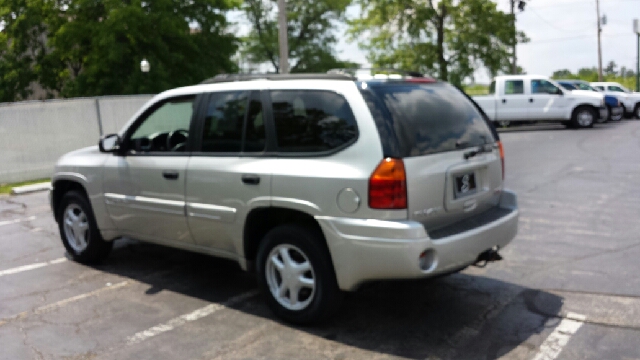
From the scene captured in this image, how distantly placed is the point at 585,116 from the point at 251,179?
20326 millimetres

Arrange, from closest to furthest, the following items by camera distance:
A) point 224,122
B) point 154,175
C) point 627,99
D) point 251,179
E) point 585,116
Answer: point 251,179
point 224,122
point 154,175
point 585,116
point 627,99

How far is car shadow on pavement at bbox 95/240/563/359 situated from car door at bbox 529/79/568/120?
59.8 feet

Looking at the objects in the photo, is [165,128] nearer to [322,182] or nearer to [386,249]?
[322,182]

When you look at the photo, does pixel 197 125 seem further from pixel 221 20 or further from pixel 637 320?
pixel 221 20

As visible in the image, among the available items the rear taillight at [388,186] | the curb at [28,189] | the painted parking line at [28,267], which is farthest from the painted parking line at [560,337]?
the curb at [28,189]

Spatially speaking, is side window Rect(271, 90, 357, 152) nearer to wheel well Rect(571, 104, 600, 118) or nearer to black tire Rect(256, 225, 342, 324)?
black tire Rect(256, 225, 342, 324)

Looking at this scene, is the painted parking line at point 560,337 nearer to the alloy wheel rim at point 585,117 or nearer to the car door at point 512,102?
the car door at point 512,102

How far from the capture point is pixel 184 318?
15.9 ft

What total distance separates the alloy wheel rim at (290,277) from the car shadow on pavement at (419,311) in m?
0.19

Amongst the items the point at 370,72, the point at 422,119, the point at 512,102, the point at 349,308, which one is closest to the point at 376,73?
the point at 370,72

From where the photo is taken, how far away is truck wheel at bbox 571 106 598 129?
22453 millimetres

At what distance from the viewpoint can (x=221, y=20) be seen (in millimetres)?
42188

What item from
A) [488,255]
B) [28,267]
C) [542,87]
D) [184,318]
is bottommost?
[184,318]

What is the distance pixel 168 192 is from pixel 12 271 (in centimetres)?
214
